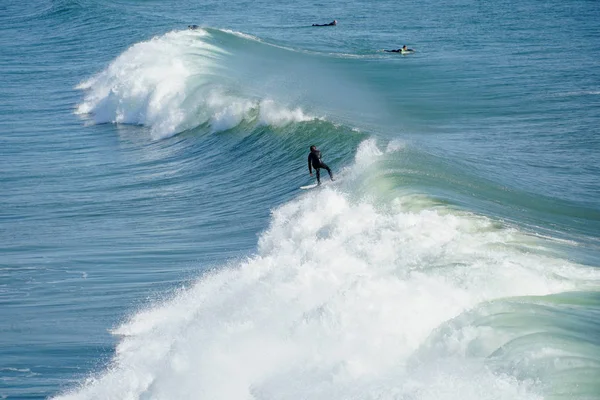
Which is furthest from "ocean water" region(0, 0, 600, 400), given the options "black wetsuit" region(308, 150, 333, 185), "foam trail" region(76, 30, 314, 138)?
"black wetsuit" region(308, 150, 333, 185)

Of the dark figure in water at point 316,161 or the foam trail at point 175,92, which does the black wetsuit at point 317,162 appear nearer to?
the dark figure in water at point 316,161

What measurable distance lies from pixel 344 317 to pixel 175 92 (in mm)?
25087

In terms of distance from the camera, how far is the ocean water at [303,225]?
11.2m

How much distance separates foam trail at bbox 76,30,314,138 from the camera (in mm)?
30875

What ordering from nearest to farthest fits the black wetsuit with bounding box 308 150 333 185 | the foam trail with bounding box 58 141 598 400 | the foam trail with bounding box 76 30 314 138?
the foam trail with bounding box 58 141 598 400 → the black wetsuit with bounding box 308 150 333 185 → the foam trail with bounding box 76 30 314 138

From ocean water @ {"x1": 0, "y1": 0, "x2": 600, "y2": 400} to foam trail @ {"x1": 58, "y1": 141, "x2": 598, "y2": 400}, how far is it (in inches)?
1.6

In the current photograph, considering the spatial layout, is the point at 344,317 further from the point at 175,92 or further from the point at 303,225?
the point at 175,92

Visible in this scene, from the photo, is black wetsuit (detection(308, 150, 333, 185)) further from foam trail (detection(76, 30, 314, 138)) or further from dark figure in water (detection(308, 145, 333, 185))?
foam trail (detection(76, 30, 314, 138))

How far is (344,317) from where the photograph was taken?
11828 millimetres

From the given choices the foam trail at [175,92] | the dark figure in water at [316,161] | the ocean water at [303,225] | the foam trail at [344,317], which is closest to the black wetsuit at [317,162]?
the dark figure in water at [316,161]

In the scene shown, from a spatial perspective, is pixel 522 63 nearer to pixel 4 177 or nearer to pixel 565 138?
pixel 565 138

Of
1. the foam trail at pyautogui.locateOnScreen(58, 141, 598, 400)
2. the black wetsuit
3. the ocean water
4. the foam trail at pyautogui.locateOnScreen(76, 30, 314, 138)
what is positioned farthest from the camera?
the foam trail at pyautogui.locateOnScreen(76, 30, 314, 138)

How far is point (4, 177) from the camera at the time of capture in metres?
27.2

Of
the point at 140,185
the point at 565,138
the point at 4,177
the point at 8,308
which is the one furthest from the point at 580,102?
the point at 8,308
